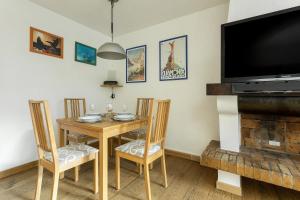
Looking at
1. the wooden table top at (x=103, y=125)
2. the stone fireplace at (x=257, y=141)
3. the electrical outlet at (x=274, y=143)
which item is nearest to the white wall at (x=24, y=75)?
the wooden table top at (x=103, y=125)

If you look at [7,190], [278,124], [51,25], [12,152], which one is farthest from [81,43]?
[278,124]

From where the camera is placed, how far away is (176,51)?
268cm

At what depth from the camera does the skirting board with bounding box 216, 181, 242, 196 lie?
1.62 metres

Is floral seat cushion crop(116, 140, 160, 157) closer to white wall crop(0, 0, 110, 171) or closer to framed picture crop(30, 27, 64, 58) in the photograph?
white wall crop(0, 0, 110, 171)

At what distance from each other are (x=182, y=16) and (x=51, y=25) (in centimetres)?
218

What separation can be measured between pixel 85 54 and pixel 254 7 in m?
2.79

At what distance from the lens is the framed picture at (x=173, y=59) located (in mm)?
2600

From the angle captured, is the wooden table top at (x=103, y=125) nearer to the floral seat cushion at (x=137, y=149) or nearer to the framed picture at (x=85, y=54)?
the floral seat cushion at (x=137, y=149)

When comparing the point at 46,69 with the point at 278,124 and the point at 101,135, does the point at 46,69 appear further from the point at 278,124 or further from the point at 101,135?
the point at 278,124

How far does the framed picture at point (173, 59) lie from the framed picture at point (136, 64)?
15.6 inches

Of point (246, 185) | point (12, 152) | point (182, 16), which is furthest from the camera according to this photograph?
point (182, 16)

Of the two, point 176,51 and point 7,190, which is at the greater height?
point 176,51

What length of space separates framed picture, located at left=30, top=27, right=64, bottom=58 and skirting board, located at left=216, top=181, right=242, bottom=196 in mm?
3029

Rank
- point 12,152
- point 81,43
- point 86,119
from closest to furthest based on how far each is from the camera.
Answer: point 86,119 → point 12,152 → point 81,43
